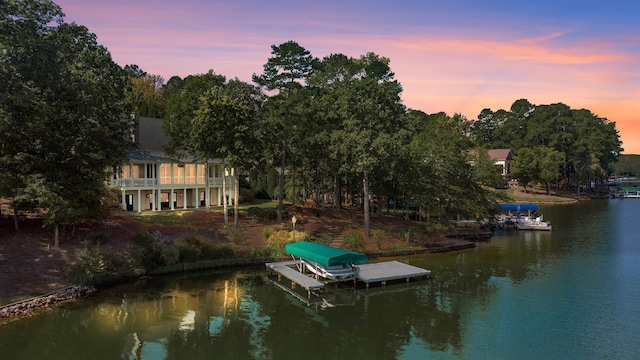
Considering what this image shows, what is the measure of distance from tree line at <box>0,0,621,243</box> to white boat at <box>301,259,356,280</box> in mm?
12859

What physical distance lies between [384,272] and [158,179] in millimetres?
29738

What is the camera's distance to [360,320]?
Result: 2538cm

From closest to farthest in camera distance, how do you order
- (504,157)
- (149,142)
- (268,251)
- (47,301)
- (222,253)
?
1. (47,301)
2. (222,253)
3. (268,251)
4. (149,142)
5. (504,157)

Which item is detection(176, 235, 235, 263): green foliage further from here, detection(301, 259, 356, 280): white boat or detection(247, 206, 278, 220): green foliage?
detection(247, 206, 278, 220): green foliage

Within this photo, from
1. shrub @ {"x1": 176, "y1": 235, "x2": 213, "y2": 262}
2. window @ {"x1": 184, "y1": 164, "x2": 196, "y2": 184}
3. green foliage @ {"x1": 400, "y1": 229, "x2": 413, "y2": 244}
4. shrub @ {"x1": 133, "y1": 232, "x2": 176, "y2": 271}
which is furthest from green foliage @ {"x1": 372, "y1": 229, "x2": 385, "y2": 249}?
window @ {"x1": 184, "y1": 164, "x2": 196, "y2": 184}

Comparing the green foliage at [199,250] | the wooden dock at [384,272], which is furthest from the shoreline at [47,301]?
the wooden dock at [384,272]

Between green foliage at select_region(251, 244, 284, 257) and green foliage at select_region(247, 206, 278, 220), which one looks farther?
green foliage at select_region(247, 206, 278, 220)

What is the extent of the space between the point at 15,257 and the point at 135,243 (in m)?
8.10

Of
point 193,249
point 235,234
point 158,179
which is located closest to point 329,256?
point 193,249

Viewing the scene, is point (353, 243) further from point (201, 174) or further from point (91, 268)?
point (201, 174)

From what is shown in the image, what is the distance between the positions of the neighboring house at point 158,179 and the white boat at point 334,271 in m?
19.5

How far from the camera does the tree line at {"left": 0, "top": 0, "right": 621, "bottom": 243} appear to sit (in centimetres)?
2917

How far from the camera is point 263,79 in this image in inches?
1790

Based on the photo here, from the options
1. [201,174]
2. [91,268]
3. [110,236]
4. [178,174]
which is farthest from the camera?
[201,174]
